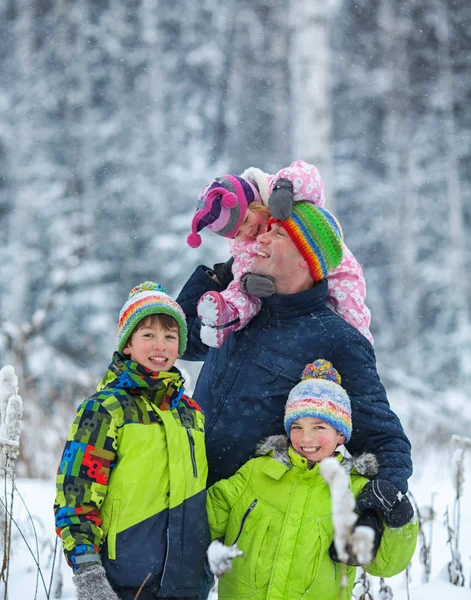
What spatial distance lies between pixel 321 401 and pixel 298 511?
372 millimetres

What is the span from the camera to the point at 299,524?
2457 millimetres

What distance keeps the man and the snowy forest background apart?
30.3 ft

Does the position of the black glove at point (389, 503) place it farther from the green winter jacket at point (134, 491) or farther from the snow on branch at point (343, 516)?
the snow on branch at point (343, 516)

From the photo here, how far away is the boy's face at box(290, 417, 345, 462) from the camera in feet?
8.35

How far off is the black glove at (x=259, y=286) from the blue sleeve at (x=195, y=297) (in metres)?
0.40

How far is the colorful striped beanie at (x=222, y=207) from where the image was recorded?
2998mm

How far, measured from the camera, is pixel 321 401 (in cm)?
253

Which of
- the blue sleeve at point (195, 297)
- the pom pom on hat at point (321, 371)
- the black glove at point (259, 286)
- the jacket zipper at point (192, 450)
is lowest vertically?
the jacket zipper at point (192, 450)

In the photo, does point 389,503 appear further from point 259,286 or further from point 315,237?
point 315,237

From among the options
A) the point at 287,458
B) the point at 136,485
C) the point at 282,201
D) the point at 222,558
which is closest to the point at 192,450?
the point at 136,485

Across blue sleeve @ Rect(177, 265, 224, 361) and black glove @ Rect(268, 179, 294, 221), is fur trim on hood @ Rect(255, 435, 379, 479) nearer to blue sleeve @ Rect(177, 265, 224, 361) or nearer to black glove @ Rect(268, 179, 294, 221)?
blue sleeve @ Rect(177, 265, 224, 361)

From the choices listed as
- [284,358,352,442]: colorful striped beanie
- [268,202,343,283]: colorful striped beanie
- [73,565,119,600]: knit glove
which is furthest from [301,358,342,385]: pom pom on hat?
[73,565,119,600]: knit glove

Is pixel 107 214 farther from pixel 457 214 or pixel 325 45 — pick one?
pixel 457 214

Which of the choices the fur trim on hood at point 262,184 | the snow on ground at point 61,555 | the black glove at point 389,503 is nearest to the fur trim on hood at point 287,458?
the black glove at point 389,503
